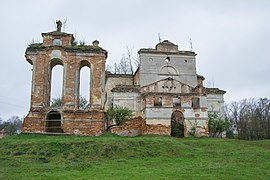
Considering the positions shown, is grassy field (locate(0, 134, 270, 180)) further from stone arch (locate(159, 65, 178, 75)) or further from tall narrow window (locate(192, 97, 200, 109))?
stone arch (locate(159, 65, 178, 75))

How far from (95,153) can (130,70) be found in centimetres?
3214

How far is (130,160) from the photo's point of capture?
16.4m

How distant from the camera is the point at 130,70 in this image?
160 ft

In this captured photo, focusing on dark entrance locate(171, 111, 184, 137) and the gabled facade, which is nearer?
the gabled facade

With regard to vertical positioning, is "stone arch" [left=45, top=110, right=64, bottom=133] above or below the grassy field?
above

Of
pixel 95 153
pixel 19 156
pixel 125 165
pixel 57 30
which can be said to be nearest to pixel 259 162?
pixel 125 165

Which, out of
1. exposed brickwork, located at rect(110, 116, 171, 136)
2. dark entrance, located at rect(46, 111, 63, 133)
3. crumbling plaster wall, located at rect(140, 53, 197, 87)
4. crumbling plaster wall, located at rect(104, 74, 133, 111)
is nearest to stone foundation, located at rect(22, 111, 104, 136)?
dark entrance, located at rect(46, 111, 63, 133)

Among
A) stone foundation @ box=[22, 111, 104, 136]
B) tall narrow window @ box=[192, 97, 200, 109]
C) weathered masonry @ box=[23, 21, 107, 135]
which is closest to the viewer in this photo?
stone foundation @ box=[22, 111, 104, 136]

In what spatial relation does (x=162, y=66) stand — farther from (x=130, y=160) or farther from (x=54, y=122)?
(x=130, y=160)

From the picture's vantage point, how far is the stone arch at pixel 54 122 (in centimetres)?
2478

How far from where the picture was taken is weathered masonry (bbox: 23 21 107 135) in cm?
2423

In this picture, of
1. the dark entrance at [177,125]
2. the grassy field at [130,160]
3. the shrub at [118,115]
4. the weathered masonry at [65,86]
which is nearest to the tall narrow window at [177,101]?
the dark entrance at [177,125]

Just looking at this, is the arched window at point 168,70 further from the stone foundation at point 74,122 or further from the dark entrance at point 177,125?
the stone foundation at point 74,122

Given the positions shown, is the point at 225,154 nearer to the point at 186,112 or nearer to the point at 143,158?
the point at 143,158
